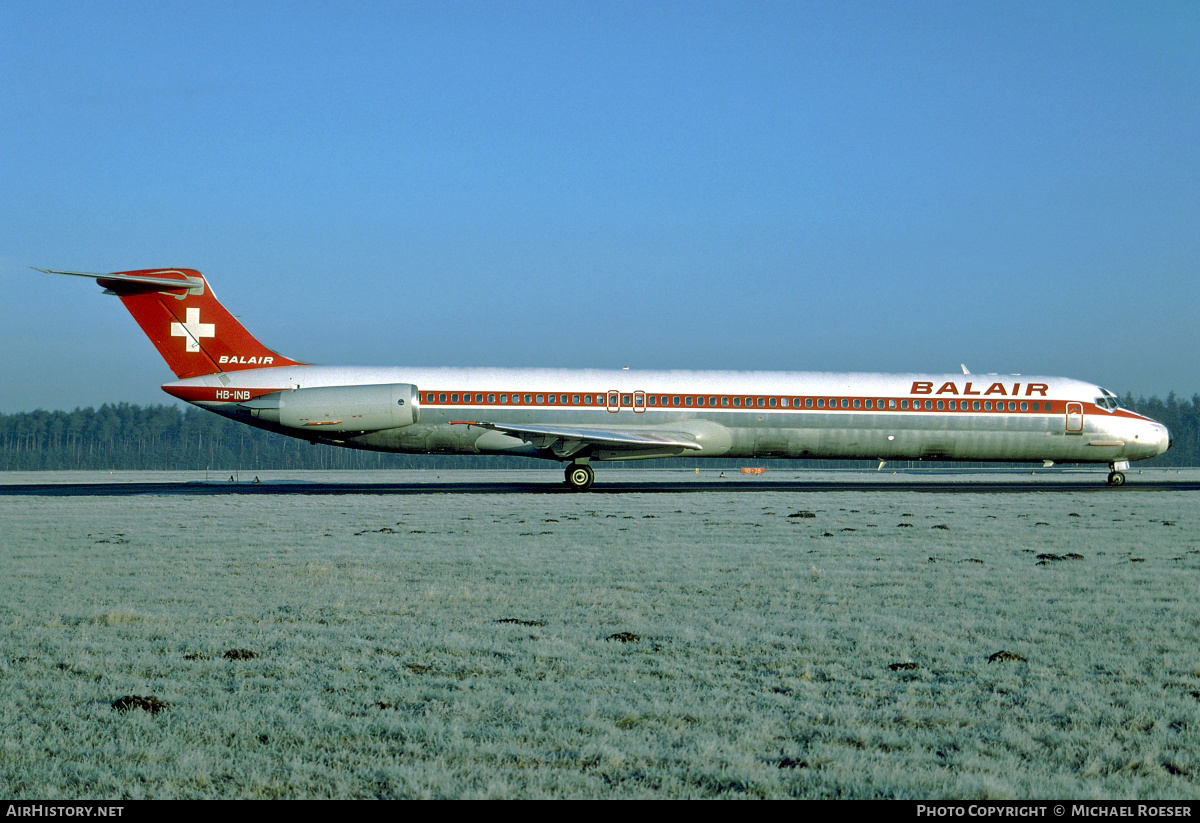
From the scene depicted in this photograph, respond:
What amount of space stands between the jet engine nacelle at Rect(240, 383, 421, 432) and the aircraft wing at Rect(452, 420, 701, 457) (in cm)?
178

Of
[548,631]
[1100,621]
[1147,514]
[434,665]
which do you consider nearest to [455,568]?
[548,631]

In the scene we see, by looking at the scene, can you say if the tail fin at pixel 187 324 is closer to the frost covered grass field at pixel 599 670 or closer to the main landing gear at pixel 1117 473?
the frost covered grass field at pixel 599 670

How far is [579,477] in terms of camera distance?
95.7 ft

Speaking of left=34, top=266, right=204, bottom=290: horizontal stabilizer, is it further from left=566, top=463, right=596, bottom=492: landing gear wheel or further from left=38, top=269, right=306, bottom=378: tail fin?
left=566, top=463, right=596, bottom=492: landing gear wheel

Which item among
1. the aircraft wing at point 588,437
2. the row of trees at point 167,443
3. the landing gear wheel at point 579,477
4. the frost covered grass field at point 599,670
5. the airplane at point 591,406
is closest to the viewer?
the frost covered grass field at point 599,670

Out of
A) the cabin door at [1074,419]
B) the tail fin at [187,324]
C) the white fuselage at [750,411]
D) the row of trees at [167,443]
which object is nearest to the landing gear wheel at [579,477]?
the white fuselage at [750,411]

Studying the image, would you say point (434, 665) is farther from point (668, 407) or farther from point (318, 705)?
point (668, 407)

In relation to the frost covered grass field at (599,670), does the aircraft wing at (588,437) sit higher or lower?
higher

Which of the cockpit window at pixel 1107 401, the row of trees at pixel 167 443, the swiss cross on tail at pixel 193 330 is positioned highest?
the swiss cross on tail at pixel 193 330

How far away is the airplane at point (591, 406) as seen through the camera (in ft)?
93.6

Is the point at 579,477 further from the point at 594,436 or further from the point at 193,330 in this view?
the point at 193,330

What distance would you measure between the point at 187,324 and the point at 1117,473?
30.7m

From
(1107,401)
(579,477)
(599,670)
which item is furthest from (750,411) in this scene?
(599,670)

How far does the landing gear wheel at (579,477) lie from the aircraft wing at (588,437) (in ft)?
2.35
